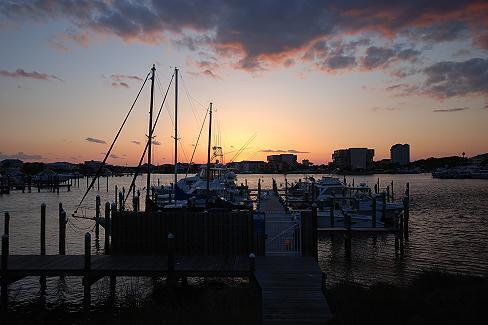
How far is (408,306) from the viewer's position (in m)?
12.3

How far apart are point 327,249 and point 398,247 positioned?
5.00 meters

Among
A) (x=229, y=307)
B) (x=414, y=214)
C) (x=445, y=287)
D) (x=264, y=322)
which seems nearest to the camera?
(x=264, y=322)

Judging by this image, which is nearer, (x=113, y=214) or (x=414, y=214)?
(x=113, y=214)

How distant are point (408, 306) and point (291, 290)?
11.9ft

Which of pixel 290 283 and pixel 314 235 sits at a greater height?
pixel 314 235

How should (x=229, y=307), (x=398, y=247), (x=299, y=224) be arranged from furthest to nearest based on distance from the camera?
(x=398, y=247)
(x=299, y=224)
(x=229, y=307)

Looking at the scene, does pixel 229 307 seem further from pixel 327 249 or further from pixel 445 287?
pixel 327 249

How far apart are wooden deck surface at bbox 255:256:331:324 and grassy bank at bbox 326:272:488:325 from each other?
0.56 meters

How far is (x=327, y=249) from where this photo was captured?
32.5 meters

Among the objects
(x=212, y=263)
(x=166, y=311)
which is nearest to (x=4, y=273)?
(x=166, y=311)

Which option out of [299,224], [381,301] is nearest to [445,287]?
A: [381,301]

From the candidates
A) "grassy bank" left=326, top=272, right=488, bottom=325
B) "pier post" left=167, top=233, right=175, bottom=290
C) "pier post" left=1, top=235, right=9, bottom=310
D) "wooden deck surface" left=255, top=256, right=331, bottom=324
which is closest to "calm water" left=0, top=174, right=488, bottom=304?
"pier post" left=1, top=235, right=9, bottom=310

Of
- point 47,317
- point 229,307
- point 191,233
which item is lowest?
point 47,317

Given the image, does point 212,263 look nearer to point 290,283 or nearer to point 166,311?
point 166,311
